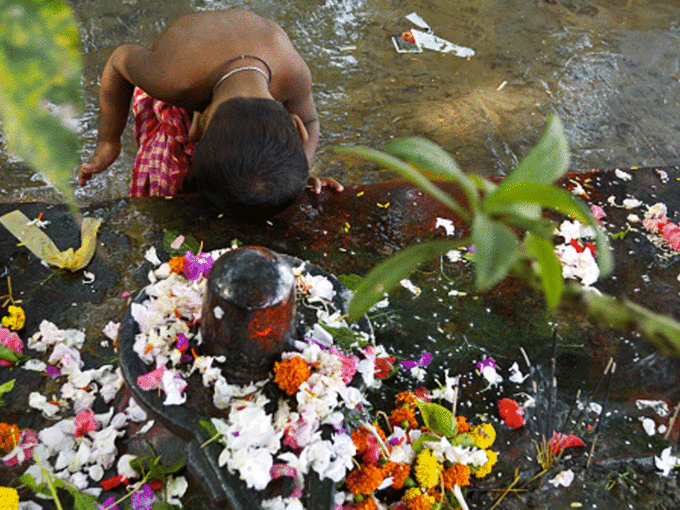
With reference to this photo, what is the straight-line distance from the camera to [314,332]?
1412 mm

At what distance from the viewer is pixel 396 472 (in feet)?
4.92

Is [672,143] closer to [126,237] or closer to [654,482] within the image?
[654,482]

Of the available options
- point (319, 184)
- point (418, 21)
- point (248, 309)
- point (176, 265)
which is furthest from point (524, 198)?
point (418, 21)

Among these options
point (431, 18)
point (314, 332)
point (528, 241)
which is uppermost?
point (528, 241)

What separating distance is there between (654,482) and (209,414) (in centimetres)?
124

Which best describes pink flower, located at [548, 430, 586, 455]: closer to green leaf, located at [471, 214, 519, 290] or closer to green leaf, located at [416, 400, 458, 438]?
green leaf, located at [416, 400, 458, 438]

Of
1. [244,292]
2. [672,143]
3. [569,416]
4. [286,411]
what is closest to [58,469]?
[286,411]

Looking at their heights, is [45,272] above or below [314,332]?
below

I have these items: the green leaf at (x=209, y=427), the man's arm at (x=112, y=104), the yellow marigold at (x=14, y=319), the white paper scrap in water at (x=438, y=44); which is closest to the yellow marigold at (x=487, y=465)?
the green leaf at (x=209, y=427)

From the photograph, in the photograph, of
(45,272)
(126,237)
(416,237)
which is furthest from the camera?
(416,237)

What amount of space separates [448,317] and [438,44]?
9.42ft

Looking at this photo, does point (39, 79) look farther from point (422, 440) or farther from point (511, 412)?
point (511, 412)

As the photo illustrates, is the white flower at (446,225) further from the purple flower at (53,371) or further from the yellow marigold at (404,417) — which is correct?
the purple flower at (53,371)

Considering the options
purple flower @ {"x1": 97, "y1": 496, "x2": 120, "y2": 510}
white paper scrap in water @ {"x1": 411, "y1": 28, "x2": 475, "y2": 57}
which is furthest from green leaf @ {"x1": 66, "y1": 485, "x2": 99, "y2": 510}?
white paper scrap in water @ {"x1": 411, "y1": 28, "x2": 475, "y2": 57}
